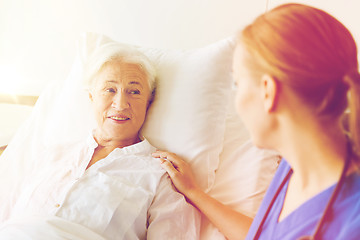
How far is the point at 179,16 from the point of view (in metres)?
1.58

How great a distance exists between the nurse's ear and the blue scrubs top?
176mm

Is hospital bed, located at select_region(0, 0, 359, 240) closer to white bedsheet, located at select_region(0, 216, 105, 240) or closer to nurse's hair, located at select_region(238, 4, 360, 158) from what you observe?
white bedsheet, located at select_region(0, 216, 105, 240)

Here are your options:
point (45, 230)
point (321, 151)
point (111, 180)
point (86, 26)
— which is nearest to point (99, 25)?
point (86, 26)

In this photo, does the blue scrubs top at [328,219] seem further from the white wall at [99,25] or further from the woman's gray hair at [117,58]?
the white wall at [99,25]

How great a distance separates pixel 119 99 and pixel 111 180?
305 mm

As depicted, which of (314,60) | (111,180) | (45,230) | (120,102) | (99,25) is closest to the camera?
(314,60)

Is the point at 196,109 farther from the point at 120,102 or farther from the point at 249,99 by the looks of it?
the point at 249,99

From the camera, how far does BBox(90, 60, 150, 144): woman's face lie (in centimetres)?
119

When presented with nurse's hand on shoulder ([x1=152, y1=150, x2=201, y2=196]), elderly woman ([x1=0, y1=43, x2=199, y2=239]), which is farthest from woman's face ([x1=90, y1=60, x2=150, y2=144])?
nurse's hand on shoulder ([x1=152, y1=150, x2=201, y2=196])

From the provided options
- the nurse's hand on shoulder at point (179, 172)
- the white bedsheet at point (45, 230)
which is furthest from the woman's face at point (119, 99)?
the white bedsheet at point (45, 230)

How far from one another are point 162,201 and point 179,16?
0.96m

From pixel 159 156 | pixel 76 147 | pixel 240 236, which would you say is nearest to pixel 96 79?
pixel 76 147

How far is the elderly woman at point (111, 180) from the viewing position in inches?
37.6

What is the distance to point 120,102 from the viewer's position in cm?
117
